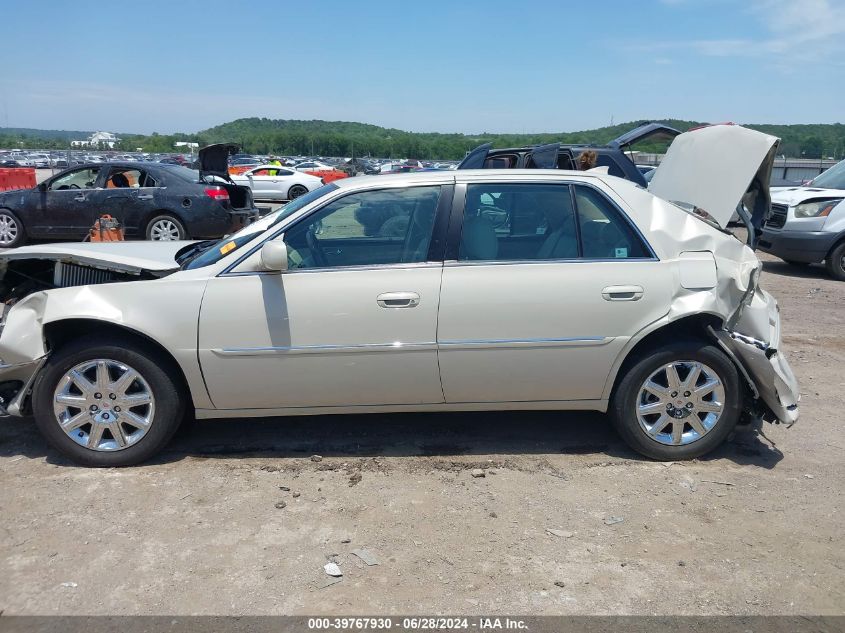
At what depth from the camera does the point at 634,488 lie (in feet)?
13.0

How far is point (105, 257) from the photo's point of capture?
14.3 feet

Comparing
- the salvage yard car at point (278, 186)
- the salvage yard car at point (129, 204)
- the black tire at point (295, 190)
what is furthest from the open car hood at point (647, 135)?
the black tire at point (295, 190)

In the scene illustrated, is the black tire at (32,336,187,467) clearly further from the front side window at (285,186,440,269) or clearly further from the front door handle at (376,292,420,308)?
the front door handle at (376,292,420,308)

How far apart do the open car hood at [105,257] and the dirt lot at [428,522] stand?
44.6 inches

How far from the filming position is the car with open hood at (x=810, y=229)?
10234mm

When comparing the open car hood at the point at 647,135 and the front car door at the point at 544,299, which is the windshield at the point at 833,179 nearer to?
the open car hood at the point at 647,135

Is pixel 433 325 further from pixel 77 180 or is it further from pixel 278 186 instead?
pixel 278 186

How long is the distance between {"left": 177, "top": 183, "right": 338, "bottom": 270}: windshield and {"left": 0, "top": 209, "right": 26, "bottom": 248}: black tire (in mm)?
9155

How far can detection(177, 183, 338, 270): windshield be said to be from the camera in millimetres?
4207

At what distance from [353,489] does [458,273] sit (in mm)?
1342

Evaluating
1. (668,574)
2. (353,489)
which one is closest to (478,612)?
(668,574)

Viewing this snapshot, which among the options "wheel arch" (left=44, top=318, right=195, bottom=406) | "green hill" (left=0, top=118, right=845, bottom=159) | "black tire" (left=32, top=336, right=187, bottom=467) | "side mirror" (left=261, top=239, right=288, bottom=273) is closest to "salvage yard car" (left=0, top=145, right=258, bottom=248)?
"wheel arch" (left=44, top=318, right=195, bottom=406)

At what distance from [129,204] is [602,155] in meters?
7.66

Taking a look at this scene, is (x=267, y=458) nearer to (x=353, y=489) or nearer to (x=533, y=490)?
(x=353, y=489)
